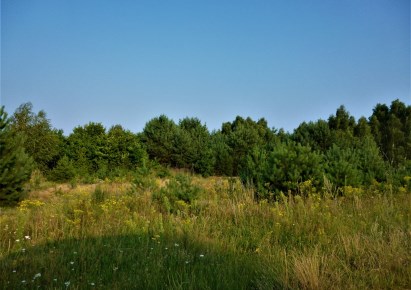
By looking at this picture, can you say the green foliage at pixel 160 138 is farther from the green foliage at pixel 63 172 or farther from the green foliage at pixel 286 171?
the green foliage at pixel 286 171

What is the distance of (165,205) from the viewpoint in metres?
6.73

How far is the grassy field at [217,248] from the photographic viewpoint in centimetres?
306

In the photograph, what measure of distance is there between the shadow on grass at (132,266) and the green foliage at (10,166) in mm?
7214

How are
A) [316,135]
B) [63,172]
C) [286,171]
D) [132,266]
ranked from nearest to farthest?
[132,266] → [286,171] → [63,172] → [316,135]

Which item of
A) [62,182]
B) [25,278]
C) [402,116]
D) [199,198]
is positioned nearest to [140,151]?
[62,182]

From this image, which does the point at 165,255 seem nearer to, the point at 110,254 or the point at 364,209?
the point at 110,254

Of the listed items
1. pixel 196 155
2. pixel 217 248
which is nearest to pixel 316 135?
pixel 196 155

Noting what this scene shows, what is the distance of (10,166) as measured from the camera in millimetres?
10875

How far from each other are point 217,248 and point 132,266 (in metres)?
1.12

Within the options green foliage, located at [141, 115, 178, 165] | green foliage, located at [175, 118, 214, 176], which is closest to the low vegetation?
green foliage, located at [141, 115, 178, 165]

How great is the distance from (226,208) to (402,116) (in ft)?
104

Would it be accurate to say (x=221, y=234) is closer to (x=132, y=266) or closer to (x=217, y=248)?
(x=217, y=248)

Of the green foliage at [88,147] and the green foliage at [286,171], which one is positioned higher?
the green foliage at [88,147]

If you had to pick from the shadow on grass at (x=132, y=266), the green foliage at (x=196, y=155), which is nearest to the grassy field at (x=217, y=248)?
the shadow on grass at (x=132, y=266)
